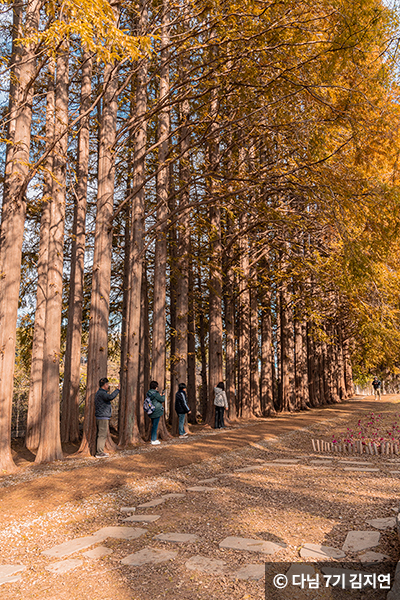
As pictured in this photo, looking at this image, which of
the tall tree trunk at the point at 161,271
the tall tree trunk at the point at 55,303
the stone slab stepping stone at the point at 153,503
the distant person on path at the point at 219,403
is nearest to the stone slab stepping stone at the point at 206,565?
the stone slab stepping stone at the point at 153,503

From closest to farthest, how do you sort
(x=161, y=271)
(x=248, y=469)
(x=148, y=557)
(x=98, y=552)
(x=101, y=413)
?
1. (x=148, y=557)
2. (x=98, y=552)
3. (x=248, y=469)
4. (x=101, y=413)
5. (x=161, y=271)

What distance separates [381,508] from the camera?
17.2 feet

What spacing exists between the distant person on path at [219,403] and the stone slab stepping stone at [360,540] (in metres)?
11.4

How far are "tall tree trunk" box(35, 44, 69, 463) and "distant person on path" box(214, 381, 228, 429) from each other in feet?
22.3

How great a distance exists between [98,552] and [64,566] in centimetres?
37

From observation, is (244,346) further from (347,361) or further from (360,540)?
(347,361)

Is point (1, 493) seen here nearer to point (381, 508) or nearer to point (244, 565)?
point (244, 565)

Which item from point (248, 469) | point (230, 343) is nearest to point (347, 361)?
point (230, 343)

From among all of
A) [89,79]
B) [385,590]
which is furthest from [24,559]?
[89,79]

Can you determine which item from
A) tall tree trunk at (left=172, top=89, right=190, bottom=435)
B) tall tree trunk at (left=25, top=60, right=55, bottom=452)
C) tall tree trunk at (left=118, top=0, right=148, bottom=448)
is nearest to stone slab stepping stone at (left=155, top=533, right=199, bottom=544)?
tall tree trunk at (left=118, top=0, right=148, bottom=448)

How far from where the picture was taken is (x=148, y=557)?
4078mm

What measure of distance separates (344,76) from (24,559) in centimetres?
1028

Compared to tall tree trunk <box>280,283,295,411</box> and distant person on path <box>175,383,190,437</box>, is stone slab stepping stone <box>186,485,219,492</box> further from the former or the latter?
tall tree trunk <box>280,283,295,411</box>

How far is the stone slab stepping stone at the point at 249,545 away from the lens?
158 inches
